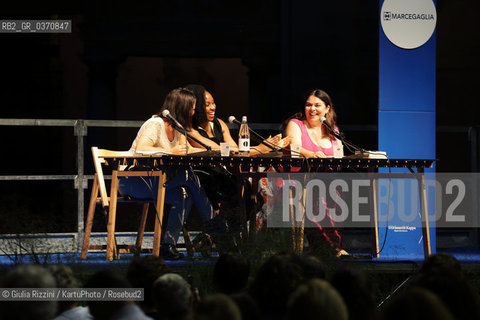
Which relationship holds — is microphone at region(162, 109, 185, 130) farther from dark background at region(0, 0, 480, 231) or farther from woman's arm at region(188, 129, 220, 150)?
dark background at region(0, 0, 480, 231)

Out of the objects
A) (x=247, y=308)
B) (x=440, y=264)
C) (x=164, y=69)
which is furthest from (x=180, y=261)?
(x=164, y=69)

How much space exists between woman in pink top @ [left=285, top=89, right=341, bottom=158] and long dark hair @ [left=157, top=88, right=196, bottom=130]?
2.10 feet

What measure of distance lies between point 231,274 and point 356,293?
1.86 ft

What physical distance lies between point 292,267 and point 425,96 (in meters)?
2.87

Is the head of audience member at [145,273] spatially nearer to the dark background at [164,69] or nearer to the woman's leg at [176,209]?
the woman's leg at [176,209]

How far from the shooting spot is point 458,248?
18.4ft

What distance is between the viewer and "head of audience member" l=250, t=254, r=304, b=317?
94.3 inches

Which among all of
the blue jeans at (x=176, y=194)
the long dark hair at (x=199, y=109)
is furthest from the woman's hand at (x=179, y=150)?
the long dark hair at (x=199, y=109)

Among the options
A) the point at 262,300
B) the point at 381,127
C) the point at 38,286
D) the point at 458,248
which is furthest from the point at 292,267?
the point at 458,248

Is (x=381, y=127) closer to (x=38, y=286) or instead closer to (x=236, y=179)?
(x=236, y=179)

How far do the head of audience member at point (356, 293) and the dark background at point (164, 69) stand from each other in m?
5.56

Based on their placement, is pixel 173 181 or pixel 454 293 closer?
pixel 454 293

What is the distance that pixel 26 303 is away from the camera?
211cm

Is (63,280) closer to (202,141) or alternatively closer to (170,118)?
(170,118)
